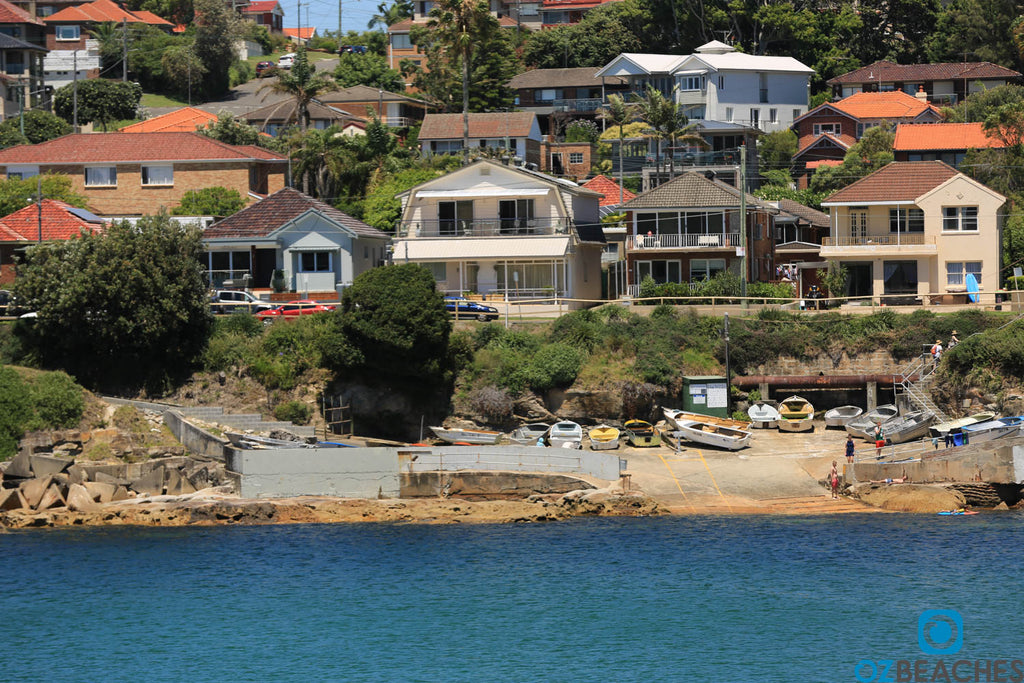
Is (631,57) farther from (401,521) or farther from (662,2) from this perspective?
(401,521)

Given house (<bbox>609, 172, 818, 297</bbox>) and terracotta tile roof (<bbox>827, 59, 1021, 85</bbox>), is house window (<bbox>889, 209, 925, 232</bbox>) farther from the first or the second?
terracotta tile roof (<bbox>827, 59, 1021, 85</bbox>)

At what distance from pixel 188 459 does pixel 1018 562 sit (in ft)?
96.9

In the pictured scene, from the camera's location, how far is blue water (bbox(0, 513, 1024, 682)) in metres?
36.0

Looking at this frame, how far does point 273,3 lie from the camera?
169 metres

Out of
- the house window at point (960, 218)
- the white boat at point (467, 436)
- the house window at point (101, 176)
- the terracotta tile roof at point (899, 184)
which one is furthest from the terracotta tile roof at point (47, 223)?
the house window at point (960, 218)

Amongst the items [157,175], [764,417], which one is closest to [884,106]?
[157,175]

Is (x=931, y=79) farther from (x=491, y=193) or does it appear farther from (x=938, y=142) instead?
(x=491, y=193)

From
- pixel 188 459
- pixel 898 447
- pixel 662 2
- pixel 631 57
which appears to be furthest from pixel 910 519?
pixel 662 2

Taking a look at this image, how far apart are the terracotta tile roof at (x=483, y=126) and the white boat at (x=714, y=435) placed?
153 ft

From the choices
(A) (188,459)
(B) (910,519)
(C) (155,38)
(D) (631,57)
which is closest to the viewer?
(B) (910,519)

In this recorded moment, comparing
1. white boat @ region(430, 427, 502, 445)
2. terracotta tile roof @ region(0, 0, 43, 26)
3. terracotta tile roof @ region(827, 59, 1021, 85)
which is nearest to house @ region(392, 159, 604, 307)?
white boat @ region(430, 427, 502, 445)

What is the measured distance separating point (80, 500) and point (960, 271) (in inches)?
1778

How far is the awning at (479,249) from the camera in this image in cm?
7175

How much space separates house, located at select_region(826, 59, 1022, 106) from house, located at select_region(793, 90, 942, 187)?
326 centimetres
